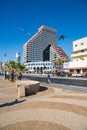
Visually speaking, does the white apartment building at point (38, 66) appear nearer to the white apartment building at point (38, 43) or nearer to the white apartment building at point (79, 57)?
the white apartment building at point (38, 43)

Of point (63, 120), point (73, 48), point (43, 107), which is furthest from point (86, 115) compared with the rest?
point (73, 48)

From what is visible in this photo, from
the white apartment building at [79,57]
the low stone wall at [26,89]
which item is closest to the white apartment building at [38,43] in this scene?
the white apartment building at [79,57]

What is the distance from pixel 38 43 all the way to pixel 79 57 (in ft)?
357

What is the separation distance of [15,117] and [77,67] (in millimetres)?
53926

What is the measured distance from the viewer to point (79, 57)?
2635 inches

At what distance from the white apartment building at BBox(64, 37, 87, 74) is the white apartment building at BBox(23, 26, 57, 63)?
9817 cm

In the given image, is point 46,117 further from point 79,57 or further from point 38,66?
point 38,66

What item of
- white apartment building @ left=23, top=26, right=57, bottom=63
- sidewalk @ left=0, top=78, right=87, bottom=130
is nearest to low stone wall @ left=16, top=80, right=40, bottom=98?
sidewalk @ left=0, top=78, right=87, bottom=130

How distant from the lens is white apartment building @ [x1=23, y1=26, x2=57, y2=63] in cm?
16638

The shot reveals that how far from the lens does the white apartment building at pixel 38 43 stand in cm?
16638

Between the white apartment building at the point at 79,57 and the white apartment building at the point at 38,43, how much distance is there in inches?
3865

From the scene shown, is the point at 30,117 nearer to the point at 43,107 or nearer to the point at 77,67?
the point at 43,107

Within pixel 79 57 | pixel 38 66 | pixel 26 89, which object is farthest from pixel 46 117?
pixel 38 66

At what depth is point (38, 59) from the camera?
581 ft
